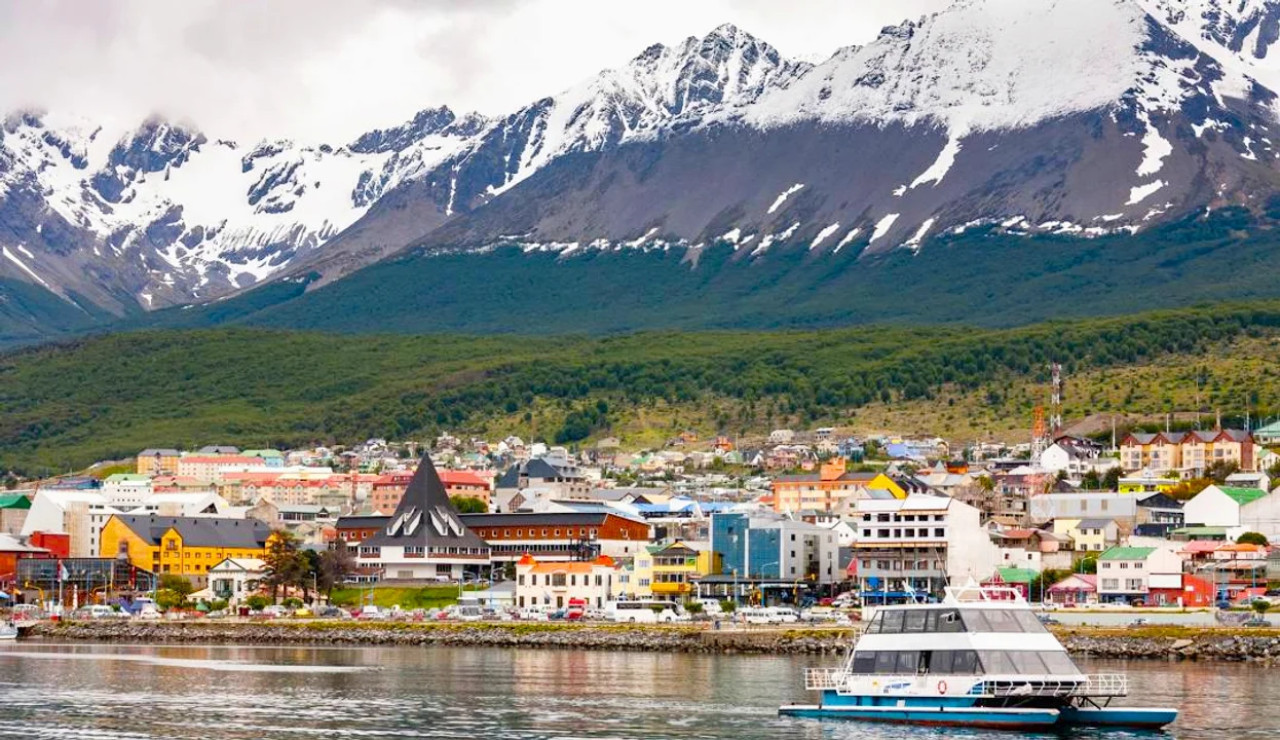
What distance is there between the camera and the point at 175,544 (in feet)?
481

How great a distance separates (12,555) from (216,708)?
8366 centimetres

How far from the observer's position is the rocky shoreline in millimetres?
90812

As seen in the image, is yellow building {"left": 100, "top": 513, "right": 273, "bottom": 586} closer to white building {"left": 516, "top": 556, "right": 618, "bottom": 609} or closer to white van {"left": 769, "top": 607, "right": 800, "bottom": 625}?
white building {"left": 516, "top": 556, "right": 618, "bottom": 609}

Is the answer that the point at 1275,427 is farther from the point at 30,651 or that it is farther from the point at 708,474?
the point at 30,651

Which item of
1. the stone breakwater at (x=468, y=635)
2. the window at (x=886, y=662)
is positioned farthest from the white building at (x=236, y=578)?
the window at (x=886, y=662)

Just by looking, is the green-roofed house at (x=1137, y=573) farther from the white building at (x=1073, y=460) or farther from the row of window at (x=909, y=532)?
the white building at (x=1073, y=460)

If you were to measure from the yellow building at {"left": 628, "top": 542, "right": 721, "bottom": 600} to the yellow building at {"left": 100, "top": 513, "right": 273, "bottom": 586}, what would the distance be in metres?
30.3

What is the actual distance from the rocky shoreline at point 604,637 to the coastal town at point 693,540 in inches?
279

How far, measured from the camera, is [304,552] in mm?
133000

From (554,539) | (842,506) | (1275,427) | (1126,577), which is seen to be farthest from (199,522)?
(1275,427)

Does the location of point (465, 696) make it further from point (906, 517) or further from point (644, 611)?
point (906, 517)

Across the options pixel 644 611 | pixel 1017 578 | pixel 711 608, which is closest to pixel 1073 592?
pixel 1017 578

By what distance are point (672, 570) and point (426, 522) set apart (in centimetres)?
1692

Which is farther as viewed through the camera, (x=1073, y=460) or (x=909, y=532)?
(x=1073, y=460)
